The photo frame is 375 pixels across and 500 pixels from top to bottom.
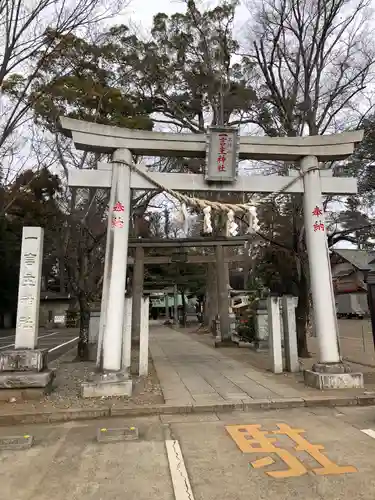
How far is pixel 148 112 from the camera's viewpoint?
48.7 feet

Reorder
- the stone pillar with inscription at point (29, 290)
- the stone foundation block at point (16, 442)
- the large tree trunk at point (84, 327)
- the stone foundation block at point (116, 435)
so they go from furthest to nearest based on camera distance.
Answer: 1. the large tree trunk at point (84, 327)
2. the stone pillar with inscription at point (29, 290)
3. the stone foundation block at point (116, 435)
4. the stone foundation block at point (16, 442)

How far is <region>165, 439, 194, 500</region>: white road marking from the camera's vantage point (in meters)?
3.58

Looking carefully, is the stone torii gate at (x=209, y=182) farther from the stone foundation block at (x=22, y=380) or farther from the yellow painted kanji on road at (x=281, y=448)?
the yellow painted kanji on road at (x=281, y=448)

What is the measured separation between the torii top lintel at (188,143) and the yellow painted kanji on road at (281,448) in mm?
5593

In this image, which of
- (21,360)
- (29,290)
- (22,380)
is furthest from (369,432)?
(29,290)

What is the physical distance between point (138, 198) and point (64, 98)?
16.8 ft

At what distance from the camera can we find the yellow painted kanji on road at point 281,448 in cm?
399

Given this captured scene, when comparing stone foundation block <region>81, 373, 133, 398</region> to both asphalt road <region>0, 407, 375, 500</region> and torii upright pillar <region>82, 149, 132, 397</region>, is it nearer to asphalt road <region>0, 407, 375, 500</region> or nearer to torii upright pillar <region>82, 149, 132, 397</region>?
torii upright pillar <region>82, 149, 132, 397</region>

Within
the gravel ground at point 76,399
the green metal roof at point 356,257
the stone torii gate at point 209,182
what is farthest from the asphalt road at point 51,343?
the green metal roof at point 356,257

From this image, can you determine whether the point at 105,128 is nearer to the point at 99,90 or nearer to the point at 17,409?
the point at 99,90

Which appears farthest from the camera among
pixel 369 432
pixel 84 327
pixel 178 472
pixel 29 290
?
pixel 84 327

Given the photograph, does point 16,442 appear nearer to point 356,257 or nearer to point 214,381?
point 214,381

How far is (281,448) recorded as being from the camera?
464cm

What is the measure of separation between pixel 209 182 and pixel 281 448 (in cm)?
537
